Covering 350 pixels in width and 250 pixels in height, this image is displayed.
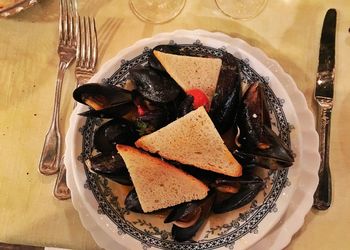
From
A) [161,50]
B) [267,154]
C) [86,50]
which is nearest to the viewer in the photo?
[267,154]

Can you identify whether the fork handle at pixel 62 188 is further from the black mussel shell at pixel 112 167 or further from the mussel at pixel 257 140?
the mussel at pixel 257 140

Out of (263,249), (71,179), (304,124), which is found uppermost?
(304,124)

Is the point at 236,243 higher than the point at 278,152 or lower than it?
lower

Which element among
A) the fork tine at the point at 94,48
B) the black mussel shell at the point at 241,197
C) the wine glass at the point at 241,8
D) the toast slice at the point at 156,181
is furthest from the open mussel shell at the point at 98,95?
the wine glass at the point at 241,8

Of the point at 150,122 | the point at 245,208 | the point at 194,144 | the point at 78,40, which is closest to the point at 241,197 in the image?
the point at 245,208

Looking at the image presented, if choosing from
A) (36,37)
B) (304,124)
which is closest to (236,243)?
(304,124)

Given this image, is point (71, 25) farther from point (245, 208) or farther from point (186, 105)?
point (245, 208)

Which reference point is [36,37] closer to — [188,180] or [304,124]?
[188,180]
